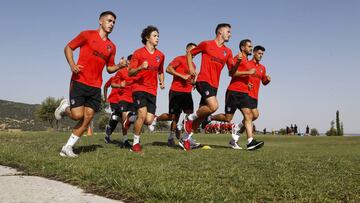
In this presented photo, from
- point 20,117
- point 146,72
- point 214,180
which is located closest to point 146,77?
point 146,72

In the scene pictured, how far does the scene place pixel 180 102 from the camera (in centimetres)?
1002

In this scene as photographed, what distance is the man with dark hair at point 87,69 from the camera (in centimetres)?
701

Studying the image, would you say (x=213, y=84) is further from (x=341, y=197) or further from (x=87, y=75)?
(x=341, y=197)

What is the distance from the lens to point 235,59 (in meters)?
9.24

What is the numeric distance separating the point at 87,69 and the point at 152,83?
1742 millimetres

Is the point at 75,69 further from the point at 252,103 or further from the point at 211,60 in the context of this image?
the point at 252,103

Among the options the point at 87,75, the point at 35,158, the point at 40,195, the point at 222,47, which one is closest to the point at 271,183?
the point at 40,195

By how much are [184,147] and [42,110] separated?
76283 millimetres

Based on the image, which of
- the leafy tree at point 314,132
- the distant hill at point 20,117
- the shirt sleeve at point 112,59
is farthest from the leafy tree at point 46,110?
the shirt sleeve at point 112,59

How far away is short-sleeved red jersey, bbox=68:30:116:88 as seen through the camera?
7055 mm

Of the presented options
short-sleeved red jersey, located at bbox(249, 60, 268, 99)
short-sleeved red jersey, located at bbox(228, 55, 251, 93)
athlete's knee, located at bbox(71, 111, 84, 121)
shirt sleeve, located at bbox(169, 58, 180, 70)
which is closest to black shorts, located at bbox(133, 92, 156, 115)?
athlete's knee, located at bbox(71, 111, 84, 121)

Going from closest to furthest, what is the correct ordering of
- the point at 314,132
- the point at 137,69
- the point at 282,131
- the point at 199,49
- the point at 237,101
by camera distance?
the point at 137,69 → the point at 199,49 → the point at 237,101 → the point at 282,131 → the point at 314,132

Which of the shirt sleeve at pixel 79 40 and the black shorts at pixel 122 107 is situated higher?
the shirt sleeve at pixel 79 40

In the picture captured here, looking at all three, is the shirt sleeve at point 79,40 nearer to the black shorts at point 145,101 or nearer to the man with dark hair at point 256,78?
the black shorts at point 145,101
